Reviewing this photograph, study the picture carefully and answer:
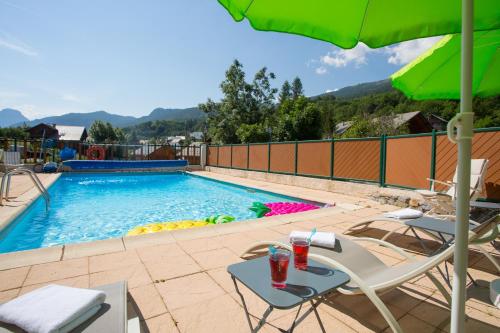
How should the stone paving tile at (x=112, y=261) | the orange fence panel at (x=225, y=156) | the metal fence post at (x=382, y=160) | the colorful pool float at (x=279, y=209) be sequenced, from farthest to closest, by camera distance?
the orange fence panel at (x=225, y=156)
the metal fence post at (x=382, y=160)
the colorful pool float at (x=279, y=209)
the stone paving tile at (x=112, y=261)

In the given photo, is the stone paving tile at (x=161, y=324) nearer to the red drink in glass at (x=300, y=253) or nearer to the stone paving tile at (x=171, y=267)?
the stone paving tile at (x=171, y=267)

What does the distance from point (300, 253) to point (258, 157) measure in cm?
1119

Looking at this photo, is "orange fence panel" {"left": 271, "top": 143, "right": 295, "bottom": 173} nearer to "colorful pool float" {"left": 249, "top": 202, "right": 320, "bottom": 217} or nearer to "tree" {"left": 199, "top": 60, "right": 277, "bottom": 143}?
"colorful pool float" {"left": 249, "top": 202, "right": 320, "bottom": 217}

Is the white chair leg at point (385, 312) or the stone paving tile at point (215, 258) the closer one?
the white chair leg at point (385, 312)

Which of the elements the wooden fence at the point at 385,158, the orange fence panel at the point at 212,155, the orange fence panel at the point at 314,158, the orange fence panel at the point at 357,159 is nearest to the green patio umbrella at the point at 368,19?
the wooden fence at the point at 385,158

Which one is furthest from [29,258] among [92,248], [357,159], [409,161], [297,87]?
[297,87]

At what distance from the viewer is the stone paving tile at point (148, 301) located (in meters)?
1.93

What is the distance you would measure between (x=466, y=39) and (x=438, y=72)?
3.03m

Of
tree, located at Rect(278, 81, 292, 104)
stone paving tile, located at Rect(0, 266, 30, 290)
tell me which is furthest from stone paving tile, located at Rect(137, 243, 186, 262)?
tree, located at Rect(278, 81, 292, 104)

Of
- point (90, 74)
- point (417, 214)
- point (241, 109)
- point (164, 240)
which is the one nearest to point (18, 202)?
point (164, 240)

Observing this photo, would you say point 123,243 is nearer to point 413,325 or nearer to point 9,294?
point 9,294

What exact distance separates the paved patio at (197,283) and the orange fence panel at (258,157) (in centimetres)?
848

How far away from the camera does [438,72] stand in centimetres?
350

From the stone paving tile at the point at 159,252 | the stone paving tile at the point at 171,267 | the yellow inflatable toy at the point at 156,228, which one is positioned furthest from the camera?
the yellow inflatable toy at the point at 156,228
